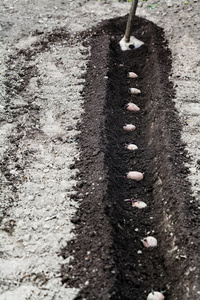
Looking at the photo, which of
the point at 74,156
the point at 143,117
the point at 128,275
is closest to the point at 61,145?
the point at 74,156

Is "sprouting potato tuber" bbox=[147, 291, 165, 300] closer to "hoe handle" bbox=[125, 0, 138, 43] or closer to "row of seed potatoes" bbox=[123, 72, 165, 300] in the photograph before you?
"row of seed potatoes" bbox=[123, 72, 165, 300]

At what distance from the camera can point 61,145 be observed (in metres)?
3.52

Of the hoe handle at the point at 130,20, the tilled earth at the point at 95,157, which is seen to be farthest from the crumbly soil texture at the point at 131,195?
the hoe handle at the point at 130,20

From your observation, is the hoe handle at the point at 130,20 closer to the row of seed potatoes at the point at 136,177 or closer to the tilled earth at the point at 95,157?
the tilled earth at the point at 95,157

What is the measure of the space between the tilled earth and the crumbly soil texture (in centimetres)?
1

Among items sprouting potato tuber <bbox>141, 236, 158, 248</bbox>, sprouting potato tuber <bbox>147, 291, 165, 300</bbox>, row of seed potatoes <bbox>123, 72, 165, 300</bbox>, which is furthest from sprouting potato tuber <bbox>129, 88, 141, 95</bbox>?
sprouting potato tuber <bbox>147, 291, 165, 300</bbox>

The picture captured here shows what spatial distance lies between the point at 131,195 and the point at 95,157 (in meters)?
0.52

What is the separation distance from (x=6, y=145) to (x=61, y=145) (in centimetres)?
59

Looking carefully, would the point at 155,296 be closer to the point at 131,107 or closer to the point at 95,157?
the point at 95,157

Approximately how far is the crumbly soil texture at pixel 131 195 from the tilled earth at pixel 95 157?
1 cm

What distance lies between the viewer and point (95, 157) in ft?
10.6

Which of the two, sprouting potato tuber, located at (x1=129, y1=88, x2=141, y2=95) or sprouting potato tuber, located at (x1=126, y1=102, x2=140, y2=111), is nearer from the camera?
sprouting potato tuber, located at (x1=126, y1=102, x2=140, y2=111)

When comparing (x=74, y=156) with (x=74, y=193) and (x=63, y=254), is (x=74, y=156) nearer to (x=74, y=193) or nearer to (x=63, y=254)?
(x=74, y=193)

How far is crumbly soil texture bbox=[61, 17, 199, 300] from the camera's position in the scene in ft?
7.80
